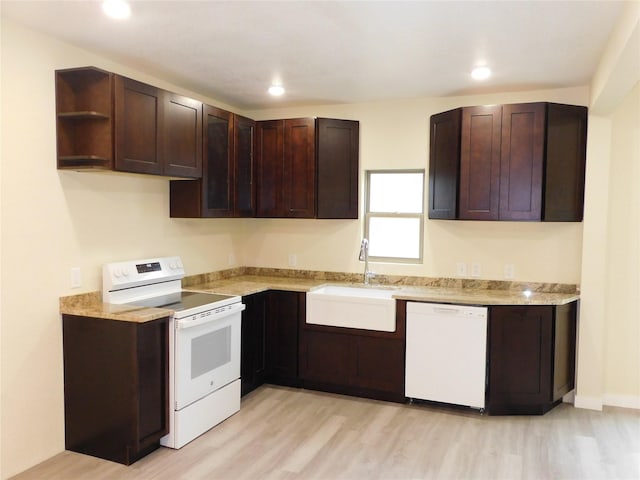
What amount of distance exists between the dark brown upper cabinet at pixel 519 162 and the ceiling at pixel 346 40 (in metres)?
0.26

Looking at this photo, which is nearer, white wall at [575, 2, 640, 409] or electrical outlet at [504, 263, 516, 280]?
white wall at [575, 2, 640, 409]

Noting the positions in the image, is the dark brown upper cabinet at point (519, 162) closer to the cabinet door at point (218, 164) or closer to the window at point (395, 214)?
the window at point (395, 214)

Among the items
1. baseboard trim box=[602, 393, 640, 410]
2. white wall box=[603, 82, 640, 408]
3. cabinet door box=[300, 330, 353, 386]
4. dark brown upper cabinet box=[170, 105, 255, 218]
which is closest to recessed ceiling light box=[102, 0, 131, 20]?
dark brown upper cabinet box=[170, 105, 255, 218]

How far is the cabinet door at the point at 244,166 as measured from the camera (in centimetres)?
429

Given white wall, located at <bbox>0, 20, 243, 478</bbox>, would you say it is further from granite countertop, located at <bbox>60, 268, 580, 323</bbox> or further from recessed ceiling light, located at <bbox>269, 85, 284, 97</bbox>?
recessed ceiling light, located at <bbox>269, 85, 284, 97</bbox>

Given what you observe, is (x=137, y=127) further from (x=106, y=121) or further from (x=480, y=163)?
(x=480, y=163)

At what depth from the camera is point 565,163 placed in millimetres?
3799

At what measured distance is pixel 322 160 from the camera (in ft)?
14.4

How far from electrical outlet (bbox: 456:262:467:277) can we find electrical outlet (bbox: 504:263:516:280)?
1.06 ft

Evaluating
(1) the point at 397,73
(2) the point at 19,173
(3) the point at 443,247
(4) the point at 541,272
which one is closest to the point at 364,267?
(3) the point at 443,247

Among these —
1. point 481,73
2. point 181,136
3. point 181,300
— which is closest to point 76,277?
point 181,300

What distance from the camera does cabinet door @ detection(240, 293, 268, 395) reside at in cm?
399

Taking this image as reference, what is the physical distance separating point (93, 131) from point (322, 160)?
1973 millimetres

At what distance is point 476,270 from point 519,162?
979 millimetres
